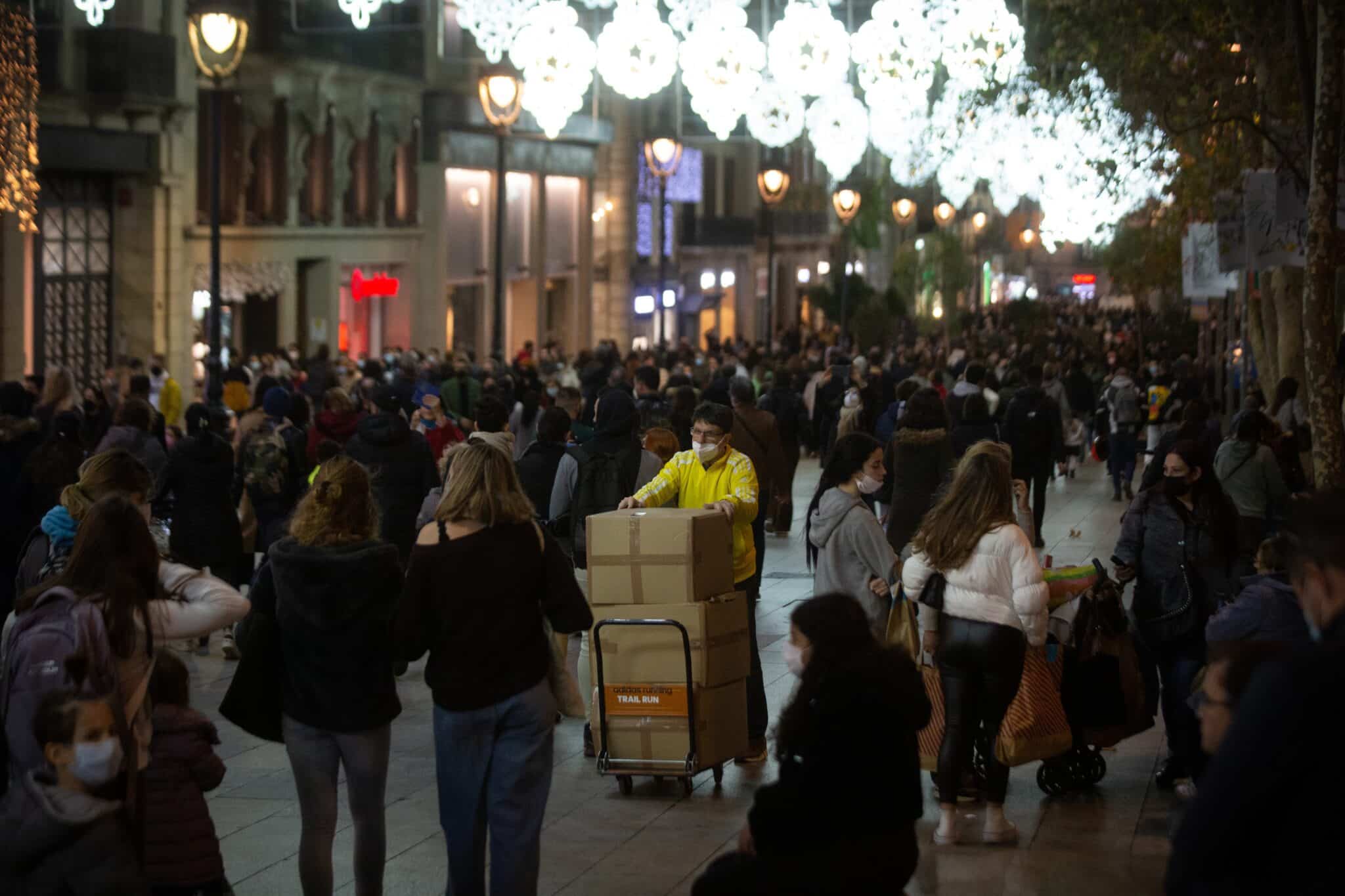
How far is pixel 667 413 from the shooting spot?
49.8 feet

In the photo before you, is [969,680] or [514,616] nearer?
[514,616]

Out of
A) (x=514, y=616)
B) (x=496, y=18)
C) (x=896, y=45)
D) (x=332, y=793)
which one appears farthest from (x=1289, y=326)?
(x=332, y=793)

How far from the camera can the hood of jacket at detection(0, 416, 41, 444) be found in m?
11.3

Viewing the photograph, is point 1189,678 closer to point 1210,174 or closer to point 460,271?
point 1210,174

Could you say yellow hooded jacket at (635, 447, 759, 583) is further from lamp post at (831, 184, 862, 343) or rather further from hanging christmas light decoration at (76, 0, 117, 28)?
lamp post at (831, 184, 862, 343)

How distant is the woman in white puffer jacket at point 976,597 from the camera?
25.5 feet

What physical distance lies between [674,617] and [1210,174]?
16.2 meters

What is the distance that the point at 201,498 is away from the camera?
12.1 m

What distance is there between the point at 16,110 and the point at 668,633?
43.3ft

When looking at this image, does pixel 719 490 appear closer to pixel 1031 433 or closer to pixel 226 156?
pixel 1031 433

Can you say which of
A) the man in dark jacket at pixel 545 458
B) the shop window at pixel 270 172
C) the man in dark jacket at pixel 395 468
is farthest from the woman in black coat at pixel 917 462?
the shop window at pixel 270 172

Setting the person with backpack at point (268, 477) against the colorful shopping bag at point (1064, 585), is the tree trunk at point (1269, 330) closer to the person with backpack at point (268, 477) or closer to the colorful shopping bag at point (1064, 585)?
the person with backpack at point (268, 477)

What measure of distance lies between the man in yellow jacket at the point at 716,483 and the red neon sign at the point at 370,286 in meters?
29.8

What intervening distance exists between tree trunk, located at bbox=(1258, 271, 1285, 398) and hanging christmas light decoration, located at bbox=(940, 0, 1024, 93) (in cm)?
406
